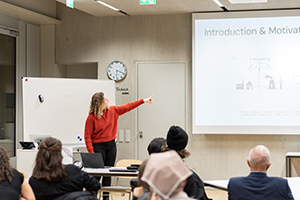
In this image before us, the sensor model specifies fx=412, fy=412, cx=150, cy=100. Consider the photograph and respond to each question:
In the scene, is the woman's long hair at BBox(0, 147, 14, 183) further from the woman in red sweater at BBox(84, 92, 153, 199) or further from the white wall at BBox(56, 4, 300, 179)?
the white wall at BBox(56, 4, 300, 179)

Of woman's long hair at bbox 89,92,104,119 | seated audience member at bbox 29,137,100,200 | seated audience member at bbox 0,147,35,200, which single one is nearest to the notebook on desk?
woman's long hair at bbox 89,92,104,119

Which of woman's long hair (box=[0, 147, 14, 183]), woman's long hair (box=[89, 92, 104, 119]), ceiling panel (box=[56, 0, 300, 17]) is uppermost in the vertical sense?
ceiling panel (box=[56, 0, 300, 17])

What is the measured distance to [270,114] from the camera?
7008 millimetres

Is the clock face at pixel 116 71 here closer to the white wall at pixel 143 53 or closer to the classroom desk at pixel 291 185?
the white wall at pixel 143 53

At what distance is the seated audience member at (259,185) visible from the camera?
3.02 metres

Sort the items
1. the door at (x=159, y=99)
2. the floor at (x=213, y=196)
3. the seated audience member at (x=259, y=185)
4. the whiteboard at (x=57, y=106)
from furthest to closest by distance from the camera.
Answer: the door at (x=159, y=99), the floor at (x=213, y=196), the whiteboard at (x=57, y=106), the seated audience member at (x=259, y=185)

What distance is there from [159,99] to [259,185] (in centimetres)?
461

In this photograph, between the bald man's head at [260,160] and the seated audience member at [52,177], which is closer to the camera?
the bald man's head at [260,160]

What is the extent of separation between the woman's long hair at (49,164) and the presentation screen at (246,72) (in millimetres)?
4123

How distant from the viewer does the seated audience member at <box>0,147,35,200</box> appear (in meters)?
3.09

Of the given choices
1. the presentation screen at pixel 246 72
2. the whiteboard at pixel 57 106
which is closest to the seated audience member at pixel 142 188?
the whiteboard at pixel 57 106

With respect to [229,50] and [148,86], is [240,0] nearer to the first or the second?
[229,50]

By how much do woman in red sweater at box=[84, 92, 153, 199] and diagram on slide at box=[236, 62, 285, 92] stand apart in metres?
2.55

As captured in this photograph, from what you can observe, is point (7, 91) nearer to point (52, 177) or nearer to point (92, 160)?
point (92, 160)
